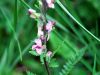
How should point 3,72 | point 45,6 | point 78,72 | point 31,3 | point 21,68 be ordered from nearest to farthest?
point 45,6 < point 31,3 < point 3,72 < point 78,72 < point 21,68

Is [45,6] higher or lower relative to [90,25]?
higher

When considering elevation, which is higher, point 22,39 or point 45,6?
point 45,6

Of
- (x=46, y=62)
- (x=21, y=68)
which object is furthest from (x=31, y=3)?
(x=21, y=68)

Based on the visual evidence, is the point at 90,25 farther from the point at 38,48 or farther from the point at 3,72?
the point at 38,48

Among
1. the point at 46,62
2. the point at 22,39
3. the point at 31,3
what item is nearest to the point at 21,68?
the point at 22,39

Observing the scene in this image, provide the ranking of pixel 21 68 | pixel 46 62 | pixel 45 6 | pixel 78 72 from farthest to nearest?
pixel 21 68 → pixel 78 72 → pixel 46 62 → pixel 45 6

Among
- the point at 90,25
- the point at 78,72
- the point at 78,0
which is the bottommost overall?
the point at 78,72

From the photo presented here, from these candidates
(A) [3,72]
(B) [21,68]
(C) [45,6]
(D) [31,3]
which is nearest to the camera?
(C) [45,6]

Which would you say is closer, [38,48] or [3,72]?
[38,48]

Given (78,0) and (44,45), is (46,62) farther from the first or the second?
(78,0)
